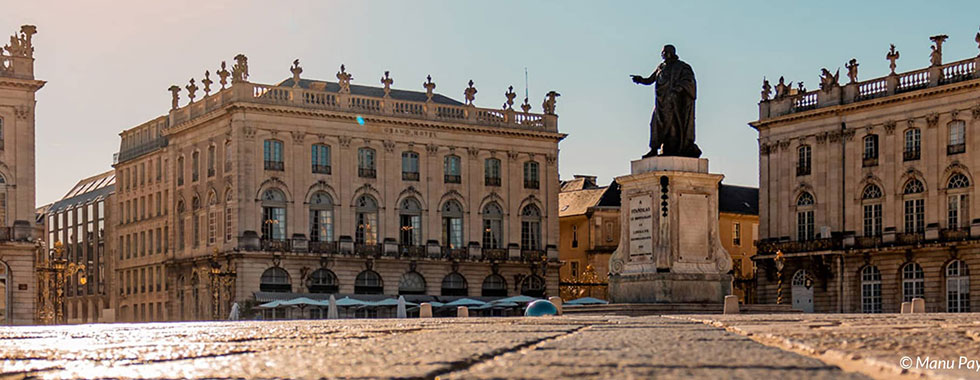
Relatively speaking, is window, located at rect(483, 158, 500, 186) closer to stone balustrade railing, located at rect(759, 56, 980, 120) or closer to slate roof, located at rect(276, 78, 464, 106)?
slate roof, located at rect(276, 78, 464, 106)

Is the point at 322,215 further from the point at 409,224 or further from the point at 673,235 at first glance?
the point at 673,235

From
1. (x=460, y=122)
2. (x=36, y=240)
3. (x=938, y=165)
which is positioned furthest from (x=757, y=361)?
(x=460, y=122)

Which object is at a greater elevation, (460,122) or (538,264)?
(460,122)

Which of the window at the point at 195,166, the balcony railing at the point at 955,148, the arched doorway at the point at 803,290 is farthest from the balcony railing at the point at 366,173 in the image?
the balcony railing at the point at 955,148

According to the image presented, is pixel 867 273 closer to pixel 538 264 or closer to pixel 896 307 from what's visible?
pixel 896 307

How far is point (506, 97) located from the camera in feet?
→ 256

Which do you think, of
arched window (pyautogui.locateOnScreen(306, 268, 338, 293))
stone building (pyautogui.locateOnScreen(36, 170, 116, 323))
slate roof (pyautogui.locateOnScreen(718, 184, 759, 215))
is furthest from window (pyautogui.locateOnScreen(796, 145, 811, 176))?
stone building (pyautogui.locateOnScreen(36, 170, 116, 323))

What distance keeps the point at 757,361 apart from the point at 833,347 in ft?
3.72

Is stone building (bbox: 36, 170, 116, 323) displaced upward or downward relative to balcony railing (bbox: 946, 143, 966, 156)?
downward

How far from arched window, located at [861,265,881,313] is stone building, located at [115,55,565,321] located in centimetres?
1439

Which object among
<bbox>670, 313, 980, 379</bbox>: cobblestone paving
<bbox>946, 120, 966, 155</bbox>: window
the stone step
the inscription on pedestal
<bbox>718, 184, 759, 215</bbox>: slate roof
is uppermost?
<bbox>946, 120, 966, 155</bbox>: window

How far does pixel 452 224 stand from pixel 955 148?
22.5m

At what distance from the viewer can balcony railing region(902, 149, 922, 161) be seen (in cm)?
6688

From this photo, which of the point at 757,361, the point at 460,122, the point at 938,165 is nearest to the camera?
the point at 757,361
